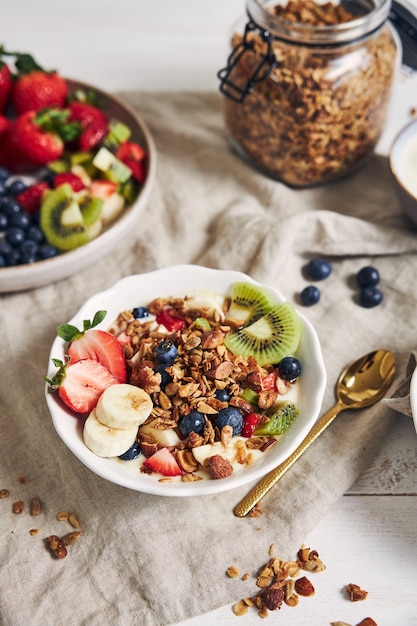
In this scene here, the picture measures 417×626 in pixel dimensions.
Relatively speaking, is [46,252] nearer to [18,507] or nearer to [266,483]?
[18,507]

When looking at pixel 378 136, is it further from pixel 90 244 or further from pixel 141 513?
pixel 141 513

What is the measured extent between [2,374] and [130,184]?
679 millimetres

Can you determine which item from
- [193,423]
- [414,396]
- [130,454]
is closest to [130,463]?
[130,454]

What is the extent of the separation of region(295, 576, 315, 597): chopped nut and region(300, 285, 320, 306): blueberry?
699 mm

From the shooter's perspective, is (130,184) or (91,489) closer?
(91,489)

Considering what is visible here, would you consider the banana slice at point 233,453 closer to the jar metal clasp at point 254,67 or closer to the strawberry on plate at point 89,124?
the jar metal clasp at point 254,67

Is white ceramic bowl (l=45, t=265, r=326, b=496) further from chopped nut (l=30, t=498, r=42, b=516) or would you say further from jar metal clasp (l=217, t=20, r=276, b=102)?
jar metal clasp (l=217, t=20, r=276, b=102)

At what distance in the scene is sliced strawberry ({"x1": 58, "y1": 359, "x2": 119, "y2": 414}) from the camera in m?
1.47

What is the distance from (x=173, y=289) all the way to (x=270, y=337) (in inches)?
11.3

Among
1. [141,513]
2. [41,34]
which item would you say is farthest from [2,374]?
[41,34]

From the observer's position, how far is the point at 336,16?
2.01 m

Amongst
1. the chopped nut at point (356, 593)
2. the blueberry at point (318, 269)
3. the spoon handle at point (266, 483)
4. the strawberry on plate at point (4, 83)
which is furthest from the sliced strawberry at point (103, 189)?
the chopped nut at point (356, 593)

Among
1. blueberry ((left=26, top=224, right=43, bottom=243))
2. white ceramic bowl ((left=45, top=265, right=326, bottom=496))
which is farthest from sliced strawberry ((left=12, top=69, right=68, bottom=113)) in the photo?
white ceramic bowl ((left=45, top=265, right=326, bottom=496))

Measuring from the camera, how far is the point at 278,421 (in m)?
1.49
